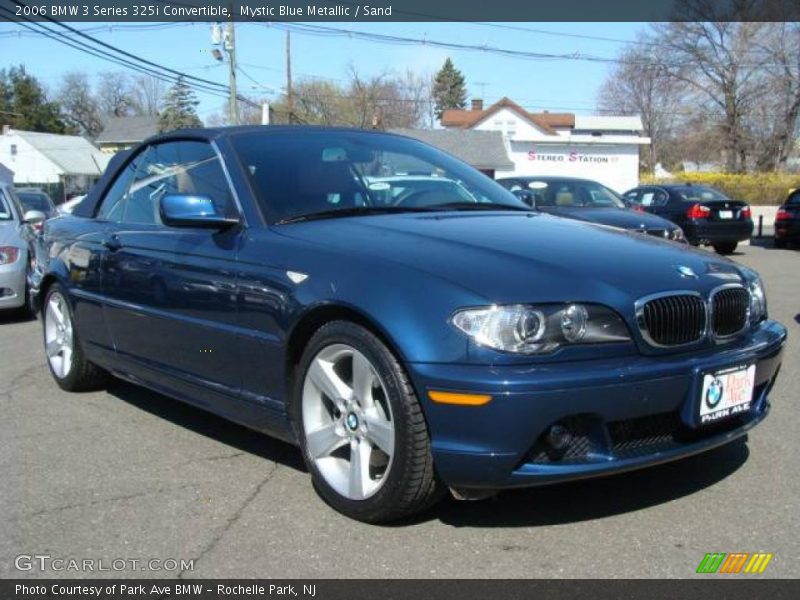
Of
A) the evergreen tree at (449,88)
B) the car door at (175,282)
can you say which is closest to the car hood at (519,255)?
the car door at (175,282)

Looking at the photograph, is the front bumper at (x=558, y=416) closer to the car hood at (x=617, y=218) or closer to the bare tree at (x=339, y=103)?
the car hood at (x=617, y=218)

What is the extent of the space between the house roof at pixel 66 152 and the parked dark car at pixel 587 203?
5854 cm

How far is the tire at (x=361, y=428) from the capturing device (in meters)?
3.01

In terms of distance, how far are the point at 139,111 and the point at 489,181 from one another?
9442cm

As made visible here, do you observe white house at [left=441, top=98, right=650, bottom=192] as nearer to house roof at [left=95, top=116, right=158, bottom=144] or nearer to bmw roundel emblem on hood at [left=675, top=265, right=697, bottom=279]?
bmw roundel emblem on hood at [left=675, top=265, right=697, bottom=279]

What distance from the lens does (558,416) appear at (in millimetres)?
2834

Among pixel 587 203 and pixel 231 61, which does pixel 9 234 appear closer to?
pixel 587 203

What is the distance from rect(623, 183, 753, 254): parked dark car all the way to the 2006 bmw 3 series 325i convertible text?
1278 centimetres

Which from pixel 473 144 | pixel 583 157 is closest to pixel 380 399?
pixel 583 157

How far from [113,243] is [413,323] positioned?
247cm

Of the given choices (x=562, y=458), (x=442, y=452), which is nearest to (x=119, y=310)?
(x=442, y=452)

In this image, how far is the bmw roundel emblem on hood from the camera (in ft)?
10.8
